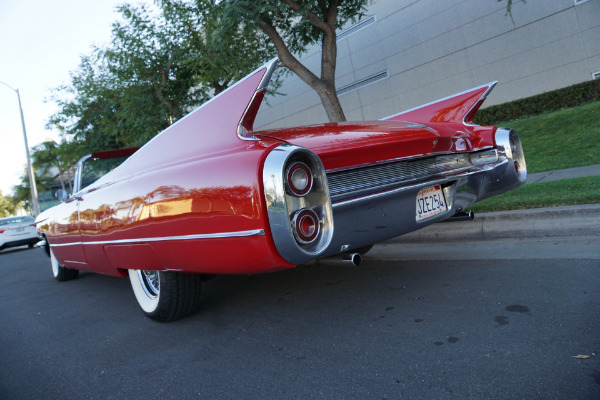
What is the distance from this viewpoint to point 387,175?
269 centimetres

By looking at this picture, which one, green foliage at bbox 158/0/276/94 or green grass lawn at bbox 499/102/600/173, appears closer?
green grass lawn at bbox 499/102/600/173

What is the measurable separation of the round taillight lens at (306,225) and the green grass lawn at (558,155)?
3.35m

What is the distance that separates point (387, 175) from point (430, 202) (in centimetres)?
45

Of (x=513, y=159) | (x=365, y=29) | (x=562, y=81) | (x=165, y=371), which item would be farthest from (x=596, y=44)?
(x=165, y=371)

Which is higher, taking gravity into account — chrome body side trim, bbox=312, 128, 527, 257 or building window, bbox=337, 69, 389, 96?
building window, bbox=337, 69, 389, 96

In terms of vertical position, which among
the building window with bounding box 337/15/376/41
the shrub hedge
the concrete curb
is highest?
the building window with bounding box 337/15/376/41

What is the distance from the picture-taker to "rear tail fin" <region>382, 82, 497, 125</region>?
3.84m

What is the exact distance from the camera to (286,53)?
32.8 ft

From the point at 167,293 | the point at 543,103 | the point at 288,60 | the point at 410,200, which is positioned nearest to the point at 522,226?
the point at 410,200

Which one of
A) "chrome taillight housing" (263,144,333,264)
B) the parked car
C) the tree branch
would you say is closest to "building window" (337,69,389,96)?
the tree branch

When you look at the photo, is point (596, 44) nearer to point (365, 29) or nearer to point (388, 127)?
point (365, 29)

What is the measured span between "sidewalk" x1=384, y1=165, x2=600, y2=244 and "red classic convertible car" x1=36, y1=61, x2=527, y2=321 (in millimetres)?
924

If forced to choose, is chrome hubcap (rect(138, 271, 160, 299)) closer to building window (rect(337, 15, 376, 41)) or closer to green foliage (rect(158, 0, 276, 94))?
green foliage (rect(158, 0, 276, 94))

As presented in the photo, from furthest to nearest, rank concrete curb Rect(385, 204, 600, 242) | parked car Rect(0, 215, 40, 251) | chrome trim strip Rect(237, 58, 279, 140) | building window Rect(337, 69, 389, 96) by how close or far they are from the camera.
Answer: building window Rect(337, 69, 389, 96), parked car Rect(0, 215, 40, 251), concrete curb Rect(385, 204, 600, 242), chrome trim strip Rect(237, 58, 279, 140)
